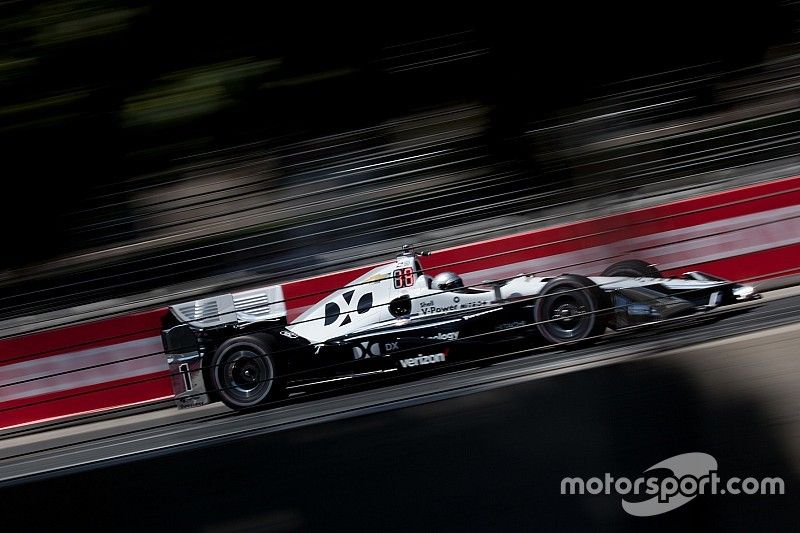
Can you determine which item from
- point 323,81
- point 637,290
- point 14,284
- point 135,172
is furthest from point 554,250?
point 14,284

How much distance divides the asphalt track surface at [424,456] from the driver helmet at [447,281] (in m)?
0.49

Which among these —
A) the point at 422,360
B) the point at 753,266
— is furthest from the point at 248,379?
the point at 753,266

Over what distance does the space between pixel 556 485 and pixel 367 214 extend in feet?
2.45

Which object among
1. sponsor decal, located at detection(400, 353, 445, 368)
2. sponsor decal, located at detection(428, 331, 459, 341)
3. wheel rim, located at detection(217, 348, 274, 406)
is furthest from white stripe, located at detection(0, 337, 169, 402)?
sponsor decal, located at detection(428, 331, 459, 341)

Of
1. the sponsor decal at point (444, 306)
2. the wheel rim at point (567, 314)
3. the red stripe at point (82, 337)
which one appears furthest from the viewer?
the sponsor decal at point (444, 306)

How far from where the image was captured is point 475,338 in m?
2.04

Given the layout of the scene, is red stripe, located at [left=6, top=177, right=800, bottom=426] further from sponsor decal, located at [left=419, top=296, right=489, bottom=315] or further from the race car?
sponsor decal, located at [left=419, top=296, right=489, bottom=315]

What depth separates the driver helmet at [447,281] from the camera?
2.48 m

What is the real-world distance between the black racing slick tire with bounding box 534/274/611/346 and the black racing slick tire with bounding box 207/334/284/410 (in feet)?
2.06

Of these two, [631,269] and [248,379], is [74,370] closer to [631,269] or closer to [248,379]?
[248,379]

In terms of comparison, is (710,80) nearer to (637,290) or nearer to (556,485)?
(637,290)

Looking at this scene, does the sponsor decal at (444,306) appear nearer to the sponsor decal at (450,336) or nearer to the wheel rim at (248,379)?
the sponsor decal at (450,336)

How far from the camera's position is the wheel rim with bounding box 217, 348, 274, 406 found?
1.92 metres

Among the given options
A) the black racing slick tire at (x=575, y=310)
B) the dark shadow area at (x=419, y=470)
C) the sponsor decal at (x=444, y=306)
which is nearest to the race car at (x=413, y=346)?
the black racing slick tire at (x=575, y=310)
